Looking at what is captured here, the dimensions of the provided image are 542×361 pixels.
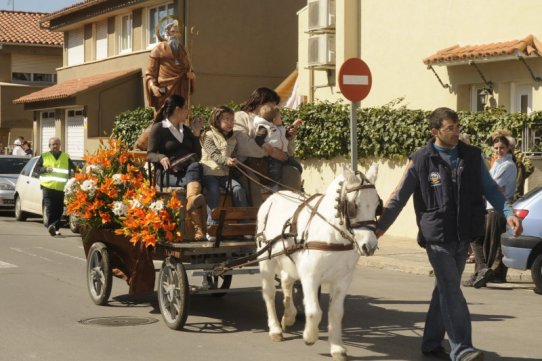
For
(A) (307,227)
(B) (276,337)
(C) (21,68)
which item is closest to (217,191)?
(B) (276,337)

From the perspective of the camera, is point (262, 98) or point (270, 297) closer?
point (270, 297)

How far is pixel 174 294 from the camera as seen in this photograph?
10219 mm

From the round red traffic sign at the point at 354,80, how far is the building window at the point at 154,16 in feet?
71.9

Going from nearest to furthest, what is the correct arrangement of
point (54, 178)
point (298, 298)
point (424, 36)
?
1. point (298, 298)
2. point (54, 178)
3. point (424, 36)

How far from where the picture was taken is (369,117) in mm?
20688

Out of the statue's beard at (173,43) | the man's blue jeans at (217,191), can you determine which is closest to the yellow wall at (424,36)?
the statue's beard at (173,43)

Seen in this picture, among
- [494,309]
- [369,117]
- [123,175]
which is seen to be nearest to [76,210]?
[123,175]

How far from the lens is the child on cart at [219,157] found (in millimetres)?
10742

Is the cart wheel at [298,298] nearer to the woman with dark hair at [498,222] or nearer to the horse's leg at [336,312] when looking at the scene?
the horse's leg at [336,312]

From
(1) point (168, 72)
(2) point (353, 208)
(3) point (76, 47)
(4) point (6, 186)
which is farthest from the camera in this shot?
(3) point (76, 47)

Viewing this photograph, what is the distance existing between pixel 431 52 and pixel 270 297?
14951mm

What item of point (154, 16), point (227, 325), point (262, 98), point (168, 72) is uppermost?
point (154, 16)

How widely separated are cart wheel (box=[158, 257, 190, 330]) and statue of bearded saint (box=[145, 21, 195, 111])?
286 centimetres

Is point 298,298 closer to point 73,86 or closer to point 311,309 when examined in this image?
point 311,309
